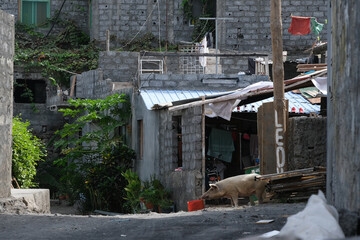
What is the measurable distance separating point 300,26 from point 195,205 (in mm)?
12303

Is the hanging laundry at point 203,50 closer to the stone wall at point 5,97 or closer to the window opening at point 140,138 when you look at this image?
the window opening at point 140,138

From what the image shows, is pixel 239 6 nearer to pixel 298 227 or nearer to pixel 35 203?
pixel 35 203

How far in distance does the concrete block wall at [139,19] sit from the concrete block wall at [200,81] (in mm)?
11931

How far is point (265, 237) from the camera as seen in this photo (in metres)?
6.62

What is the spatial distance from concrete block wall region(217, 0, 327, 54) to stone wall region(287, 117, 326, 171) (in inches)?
589

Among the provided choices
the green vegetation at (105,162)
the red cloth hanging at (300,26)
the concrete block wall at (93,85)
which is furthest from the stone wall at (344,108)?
the red cloth hanging at (300,26)

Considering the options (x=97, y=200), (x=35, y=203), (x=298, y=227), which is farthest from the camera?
(x=97, y=200)

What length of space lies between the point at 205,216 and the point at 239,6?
58.9ft

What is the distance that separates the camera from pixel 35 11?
3042 cm

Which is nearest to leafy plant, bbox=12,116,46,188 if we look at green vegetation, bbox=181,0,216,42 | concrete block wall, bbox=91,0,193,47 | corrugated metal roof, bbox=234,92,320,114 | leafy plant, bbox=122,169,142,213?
leafy plant, bbox=122,169,142,213

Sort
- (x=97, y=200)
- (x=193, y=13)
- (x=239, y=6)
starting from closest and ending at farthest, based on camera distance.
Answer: (x=97, y=200)
(x=239, y=6)
(x=193, y=13)

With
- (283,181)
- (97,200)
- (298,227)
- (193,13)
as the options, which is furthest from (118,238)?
(193,13)

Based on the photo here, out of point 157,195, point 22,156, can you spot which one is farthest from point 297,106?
point 22,156

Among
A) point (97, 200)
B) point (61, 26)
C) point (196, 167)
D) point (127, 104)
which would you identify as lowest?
point (97, 200)
